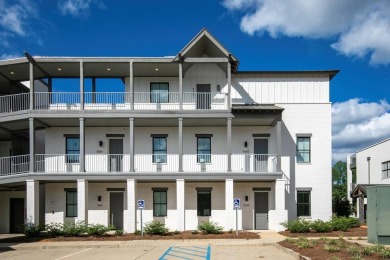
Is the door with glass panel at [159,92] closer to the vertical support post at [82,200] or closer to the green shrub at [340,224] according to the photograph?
the vertical support post at [82,200]

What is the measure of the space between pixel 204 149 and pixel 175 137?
2.14m

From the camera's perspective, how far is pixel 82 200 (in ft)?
79.7

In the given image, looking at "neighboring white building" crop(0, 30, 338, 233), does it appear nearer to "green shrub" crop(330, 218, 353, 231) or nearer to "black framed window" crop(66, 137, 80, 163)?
"black framed window" crop(66, 137, 80, 163)

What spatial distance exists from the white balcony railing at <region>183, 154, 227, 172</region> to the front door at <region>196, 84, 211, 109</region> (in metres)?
3.36

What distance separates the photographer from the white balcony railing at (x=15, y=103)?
26.8 metres

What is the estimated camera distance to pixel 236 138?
27.0 meters

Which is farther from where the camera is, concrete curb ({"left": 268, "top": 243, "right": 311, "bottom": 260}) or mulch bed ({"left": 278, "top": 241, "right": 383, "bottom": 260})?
concrete curb ({"left": 268, "top": 243, "right": 311, "bottom": 260})

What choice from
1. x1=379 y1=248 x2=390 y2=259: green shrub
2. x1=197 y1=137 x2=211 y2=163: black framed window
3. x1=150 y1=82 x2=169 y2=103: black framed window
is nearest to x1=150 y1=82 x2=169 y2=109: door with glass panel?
x1=150 y1=82 x2=169 y2=103: black framed window

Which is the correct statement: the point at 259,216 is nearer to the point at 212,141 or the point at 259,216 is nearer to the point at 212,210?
the point at 212,210

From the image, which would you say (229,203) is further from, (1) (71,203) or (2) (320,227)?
(1) (71,203)

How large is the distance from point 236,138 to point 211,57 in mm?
5677

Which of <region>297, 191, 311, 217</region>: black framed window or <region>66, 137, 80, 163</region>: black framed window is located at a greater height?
<region>66, 137, 80, 163</region>: black framed window

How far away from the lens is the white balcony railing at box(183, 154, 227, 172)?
26500 mm

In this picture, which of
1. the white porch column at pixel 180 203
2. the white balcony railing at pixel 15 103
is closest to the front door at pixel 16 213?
the white balcony railing at pixel 15 103
